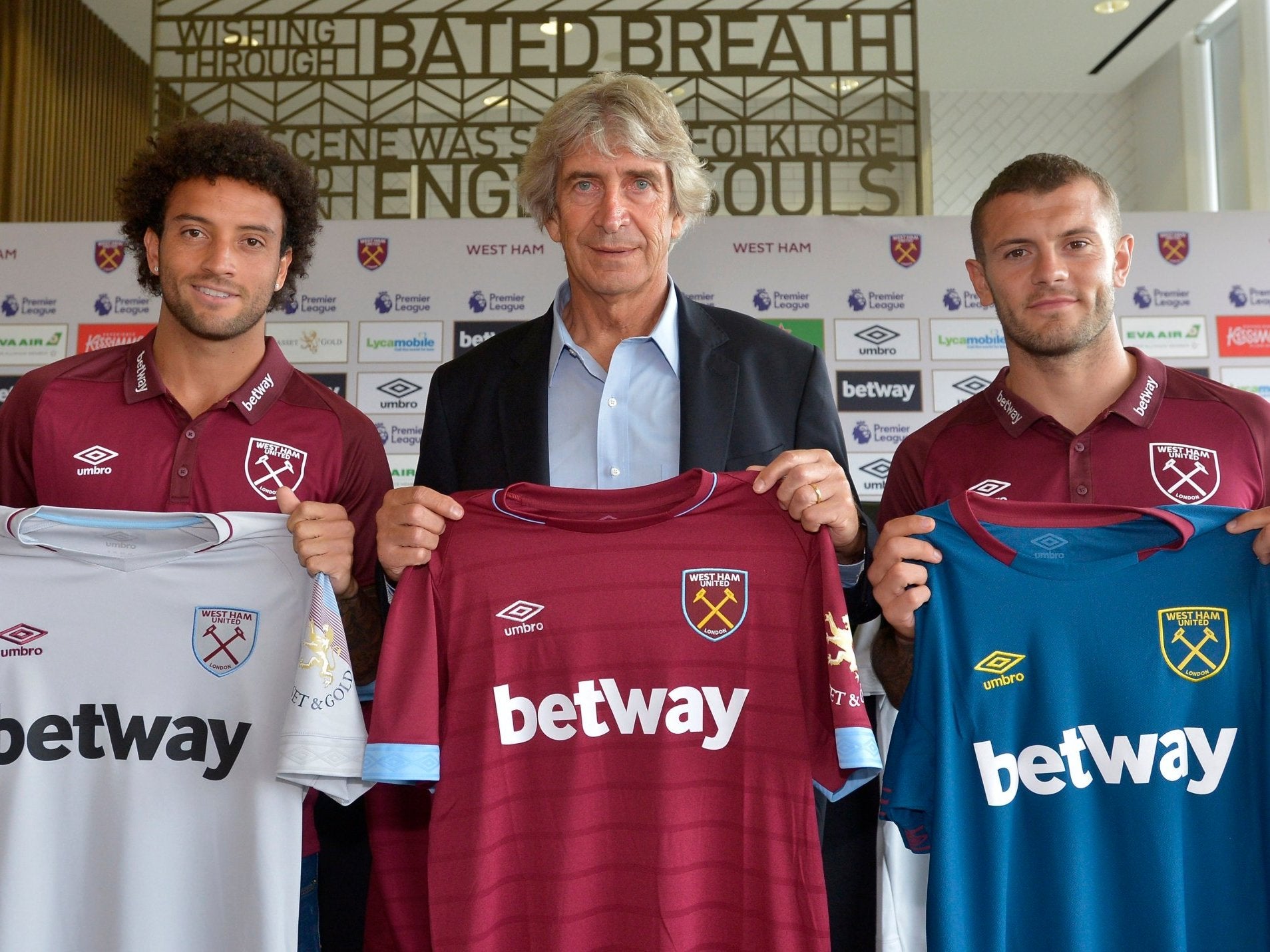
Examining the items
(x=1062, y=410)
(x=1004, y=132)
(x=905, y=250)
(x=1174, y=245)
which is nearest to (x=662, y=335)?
(x=1062, y=410)

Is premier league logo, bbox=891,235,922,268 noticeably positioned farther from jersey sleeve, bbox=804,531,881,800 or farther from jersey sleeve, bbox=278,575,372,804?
jersey sleeve, bbox=278,575,372,804

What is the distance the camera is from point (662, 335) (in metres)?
2.23

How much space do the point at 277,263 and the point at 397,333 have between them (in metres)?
3.17

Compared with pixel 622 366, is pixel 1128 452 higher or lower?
lower

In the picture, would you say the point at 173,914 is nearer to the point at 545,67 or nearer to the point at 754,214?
the point at 754,214

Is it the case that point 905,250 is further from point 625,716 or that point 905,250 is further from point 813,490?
point 625,716

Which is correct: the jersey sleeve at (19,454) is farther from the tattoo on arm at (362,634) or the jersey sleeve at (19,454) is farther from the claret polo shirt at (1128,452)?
the claret polo shirt at (1128,452)

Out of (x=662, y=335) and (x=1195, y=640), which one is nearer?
(x=1195, y=640)

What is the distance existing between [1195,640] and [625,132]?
4.35 ft

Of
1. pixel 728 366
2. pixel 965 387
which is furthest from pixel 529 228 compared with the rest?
pixel 728 366

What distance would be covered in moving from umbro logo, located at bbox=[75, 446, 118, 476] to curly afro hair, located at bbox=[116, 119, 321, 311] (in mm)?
587

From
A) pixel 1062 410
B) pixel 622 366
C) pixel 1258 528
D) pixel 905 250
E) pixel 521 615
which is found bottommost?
pixel 521 615

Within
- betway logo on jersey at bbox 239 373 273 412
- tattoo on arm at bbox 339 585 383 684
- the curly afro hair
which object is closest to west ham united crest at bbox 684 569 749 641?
tattoo on arm at bbox 339 585 383 684

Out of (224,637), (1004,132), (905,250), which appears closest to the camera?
(224,637)
